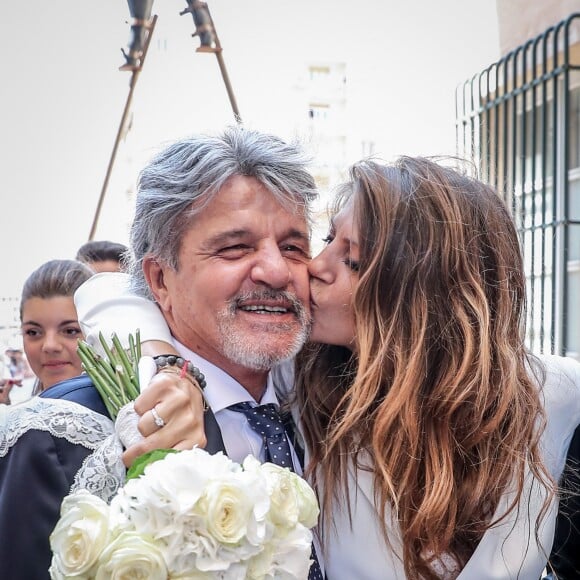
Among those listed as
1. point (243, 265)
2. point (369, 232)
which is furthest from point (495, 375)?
point (243, 265)

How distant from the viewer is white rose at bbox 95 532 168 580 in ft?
2.92

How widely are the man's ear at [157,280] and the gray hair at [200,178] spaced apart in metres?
0.03

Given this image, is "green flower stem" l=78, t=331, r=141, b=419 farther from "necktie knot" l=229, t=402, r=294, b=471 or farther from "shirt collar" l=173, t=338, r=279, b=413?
"necktie knot" l=229, t=402, r=294, b=471

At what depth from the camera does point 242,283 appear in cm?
174

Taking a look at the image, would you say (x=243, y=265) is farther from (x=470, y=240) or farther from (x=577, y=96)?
(x=577, y=96)

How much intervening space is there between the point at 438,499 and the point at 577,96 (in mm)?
5173

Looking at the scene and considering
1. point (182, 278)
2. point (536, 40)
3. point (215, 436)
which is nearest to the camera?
point (215, 436)

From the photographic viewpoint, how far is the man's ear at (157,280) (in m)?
1.89

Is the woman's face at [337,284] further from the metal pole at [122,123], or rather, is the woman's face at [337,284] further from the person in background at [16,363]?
the metal pole at [122,123]

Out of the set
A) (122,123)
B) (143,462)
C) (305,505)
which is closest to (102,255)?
(122,123)

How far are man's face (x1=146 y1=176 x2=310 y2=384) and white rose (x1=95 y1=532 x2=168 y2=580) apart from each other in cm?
83

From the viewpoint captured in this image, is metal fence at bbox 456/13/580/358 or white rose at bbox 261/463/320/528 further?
metal fence at bbox 456/13/580/358

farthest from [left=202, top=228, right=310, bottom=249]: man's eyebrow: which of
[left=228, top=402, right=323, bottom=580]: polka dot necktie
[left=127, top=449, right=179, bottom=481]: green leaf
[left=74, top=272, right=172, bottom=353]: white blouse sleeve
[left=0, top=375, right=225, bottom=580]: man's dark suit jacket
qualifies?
[left=127, top=449, right=179, bottom=481]: green leaf

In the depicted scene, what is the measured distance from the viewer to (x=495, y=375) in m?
1.77
